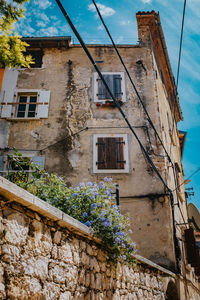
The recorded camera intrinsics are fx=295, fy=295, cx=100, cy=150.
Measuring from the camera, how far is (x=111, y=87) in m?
12.6

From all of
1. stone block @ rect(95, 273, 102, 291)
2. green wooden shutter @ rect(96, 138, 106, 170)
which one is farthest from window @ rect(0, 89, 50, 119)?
stone block @ rect(95, 273, 102, 291)

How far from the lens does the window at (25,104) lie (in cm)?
1198

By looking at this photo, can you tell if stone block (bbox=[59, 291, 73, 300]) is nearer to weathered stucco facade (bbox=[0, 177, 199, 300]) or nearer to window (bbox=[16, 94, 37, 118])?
weathered stucco facade (bbox=[0, 177, 199, 300])

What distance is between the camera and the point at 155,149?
1162 centimetres

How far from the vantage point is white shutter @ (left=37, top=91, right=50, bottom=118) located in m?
12.0

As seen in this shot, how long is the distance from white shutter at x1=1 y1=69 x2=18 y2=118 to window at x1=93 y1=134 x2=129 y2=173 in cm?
373

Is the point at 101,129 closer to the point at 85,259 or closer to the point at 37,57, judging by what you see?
the point at 37,57

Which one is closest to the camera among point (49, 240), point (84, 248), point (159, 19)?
point (49, 240)

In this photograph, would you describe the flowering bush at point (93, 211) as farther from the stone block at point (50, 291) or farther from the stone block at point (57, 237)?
the stone block at point (50, 291)

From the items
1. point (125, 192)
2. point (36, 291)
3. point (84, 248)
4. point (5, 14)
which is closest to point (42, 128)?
point (125, 192)

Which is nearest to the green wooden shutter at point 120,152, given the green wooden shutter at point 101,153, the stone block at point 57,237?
the green wooden shutter at point 101,153

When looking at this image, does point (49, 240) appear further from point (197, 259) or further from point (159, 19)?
point (159, 19)

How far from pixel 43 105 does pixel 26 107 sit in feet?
2.41

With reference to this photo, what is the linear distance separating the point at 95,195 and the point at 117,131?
699cm
